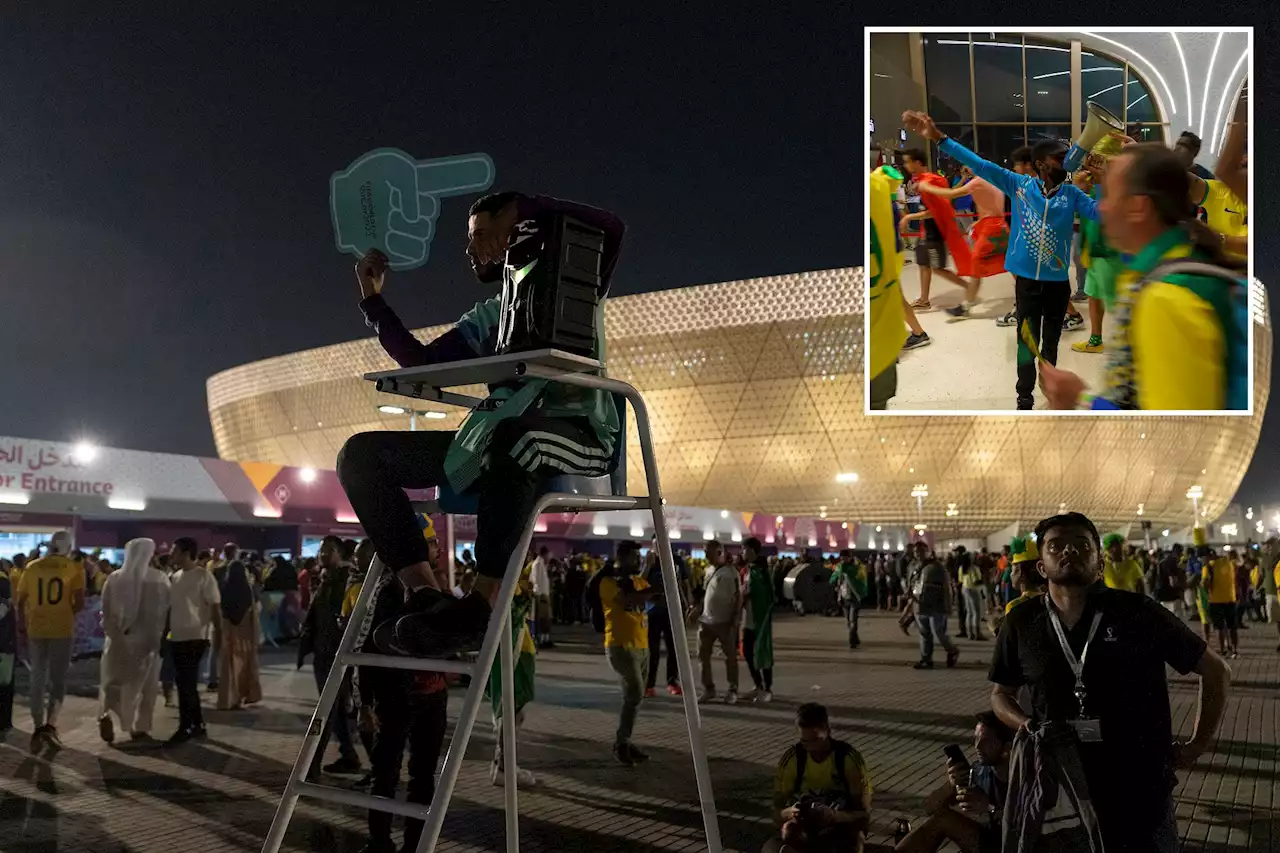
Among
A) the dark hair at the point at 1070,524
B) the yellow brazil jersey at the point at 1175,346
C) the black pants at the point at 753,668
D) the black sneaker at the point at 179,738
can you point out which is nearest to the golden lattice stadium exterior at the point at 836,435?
the black pants at the point at 753,668

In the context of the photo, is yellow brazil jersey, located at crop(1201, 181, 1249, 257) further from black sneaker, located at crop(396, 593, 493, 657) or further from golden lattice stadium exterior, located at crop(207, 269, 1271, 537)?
golden lattice stadium exterior, located at crop(207, 269, 1271, 537)

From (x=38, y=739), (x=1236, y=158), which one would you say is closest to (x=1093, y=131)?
(x=1236, y=158)

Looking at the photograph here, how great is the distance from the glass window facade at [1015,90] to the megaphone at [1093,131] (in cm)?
6

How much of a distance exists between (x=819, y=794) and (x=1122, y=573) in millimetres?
8076

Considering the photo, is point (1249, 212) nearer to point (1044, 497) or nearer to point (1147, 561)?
point (1147, 561)

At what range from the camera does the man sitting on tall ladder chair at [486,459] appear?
7.07ft

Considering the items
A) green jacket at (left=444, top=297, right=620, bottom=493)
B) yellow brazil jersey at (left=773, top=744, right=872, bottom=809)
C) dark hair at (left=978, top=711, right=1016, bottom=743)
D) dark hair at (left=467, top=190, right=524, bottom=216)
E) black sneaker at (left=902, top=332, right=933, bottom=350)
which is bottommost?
yellow brazil jersey at (left=773, top=744, right=872, bottom=809)

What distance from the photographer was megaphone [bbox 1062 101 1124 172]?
7.16 meters

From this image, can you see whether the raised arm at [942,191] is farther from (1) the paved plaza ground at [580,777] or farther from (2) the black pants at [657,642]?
(2) the black pants at [657,642]

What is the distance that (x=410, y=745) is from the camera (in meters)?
4.72

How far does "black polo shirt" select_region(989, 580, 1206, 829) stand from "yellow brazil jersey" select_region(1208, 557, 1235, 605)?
42.2ft

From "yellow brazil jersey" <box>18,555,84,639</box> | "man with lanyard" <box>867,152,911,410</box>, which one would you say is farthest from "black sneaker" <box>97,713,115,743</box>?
"man with lanyard" <box>867,152,911,410</box>

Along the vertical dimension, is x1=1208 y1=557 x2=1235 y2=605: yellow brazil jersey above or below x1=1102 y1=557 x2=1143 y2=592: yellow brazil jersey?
below

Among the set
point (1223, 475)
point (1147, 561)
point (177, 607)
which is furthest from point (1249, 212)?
point (1223, 475)
